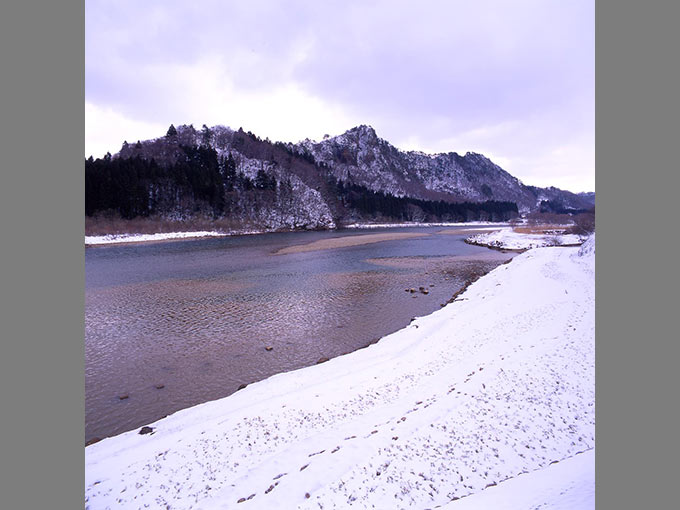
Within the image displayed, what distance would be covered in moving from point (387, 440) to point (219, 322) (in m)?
13.3

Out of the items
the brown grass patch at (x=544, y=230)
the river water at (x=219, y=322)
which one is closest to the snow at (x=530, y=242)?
the brown grass patch at (x=544, y=230)

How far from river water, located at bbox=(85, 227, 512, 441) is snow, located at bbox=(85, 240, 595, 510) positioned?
1.80 metres

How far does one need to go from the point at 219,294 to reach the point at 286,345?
11776mm

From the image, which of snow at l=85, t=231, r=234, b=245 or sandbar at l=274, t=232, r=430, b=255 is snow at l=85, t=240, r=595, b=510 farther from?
snow at l=85, t=231, r=234, b=245

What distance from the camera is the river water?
10789mm

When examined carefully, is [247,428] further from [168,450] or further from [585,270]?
[585,270]

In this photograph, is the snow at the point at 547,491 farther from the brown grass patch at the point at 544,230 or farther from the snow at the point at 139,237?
the snow at the point at 139,237

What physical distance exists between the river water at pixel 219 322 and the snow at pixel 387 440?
5.92 ft

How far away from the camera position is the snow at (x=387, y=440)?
209 inches

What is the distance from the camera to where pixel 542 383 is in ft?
26.4

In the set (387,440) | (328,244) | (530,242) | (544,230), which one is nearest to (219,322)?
(387,440)

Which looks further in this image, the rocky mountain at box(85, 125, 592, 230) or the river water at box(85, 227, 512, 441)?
the rocky mountain at box(85, 125, 592, 230)

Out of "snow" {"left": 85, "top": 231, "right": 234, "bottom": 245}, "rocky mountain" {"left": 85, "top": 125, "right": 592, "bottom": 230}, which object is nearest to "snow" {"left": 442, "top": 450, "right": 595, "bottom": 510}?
"snow" {"left": 85, "top": 231, "right": 234, "bottom": 245}

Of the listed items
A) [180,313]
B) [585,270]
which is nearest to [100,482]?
[180,313]
